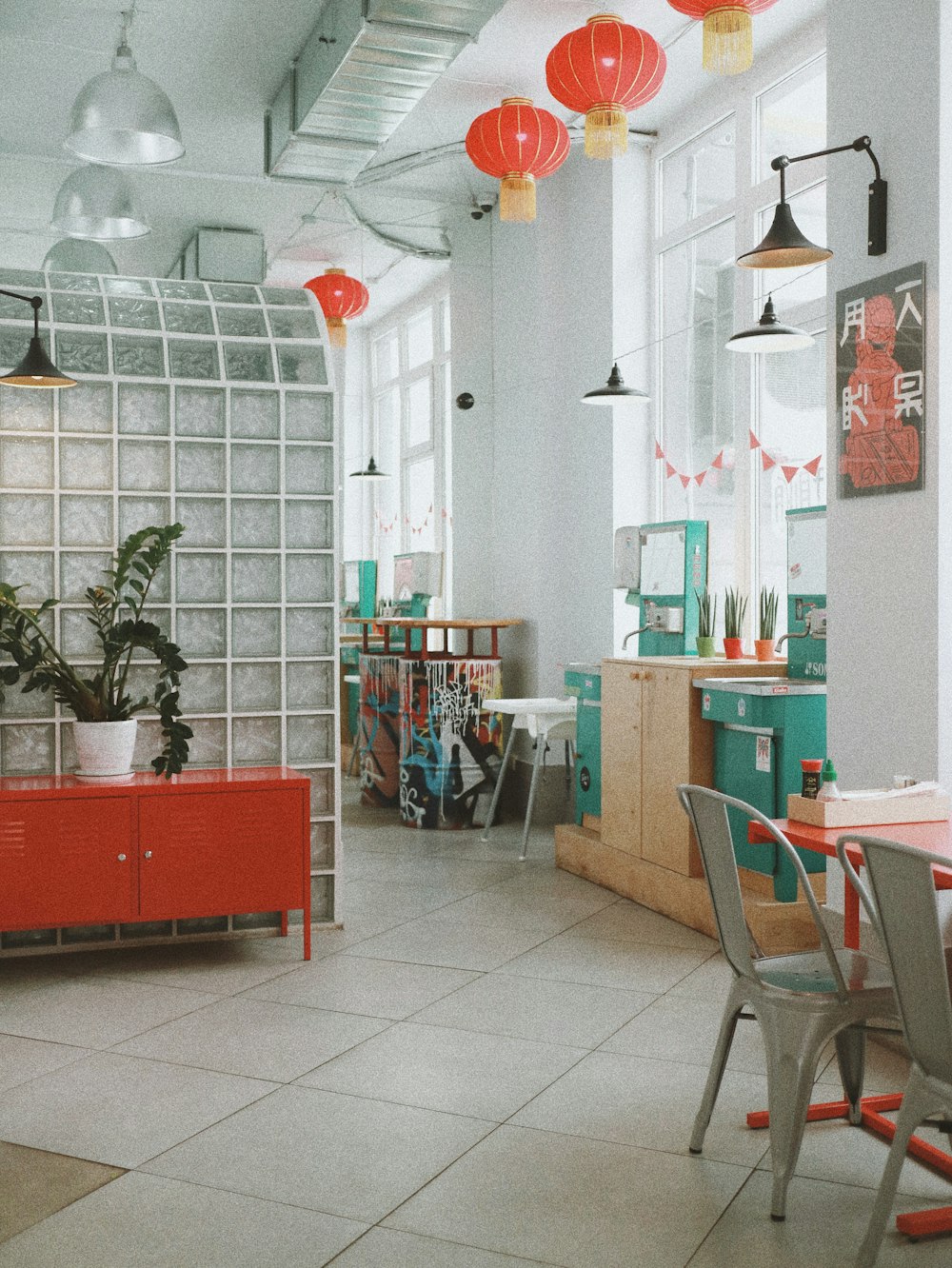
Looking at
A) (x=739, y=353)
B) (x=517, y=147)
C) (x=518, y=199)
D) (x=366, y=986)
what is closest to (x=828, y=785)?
(x=366, y=986)

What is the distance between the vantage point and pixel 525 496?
7695 millimetres

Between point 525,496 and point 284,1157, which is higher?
point 525,496

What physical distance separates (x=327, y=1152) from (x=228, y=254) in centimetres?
772

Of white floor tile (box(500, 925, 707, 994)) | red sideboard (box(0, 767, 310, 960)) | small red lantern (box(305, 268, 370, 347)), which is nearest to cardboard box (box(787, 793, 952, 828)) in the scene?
white floor tile (box(500, 925, 707, 994))

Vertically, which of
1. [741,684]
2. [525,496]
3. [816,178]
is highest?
[816,178]

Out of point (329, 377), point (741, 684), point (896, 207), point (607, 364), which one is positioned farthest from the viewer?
point (607, 364)

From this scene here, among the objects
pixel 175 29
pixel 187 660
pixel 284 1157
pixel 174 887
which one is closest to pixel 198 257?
pixel 175 29

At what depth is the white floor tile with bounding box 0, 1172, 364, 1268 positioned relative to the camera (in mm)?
2414

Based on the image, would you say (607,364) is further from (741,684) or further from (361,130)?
(741,684)

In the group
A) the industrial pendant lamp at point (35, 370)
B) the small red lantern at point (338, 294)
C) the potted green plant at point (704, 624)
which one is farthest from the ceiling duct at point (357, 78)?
the potted green plant at point (704, 624)

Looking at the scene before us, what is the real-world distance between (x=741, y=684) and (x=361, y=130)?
358 centimetres

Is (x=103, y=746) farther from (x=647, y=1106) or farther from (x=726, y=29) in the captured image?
(x=726, y=29)

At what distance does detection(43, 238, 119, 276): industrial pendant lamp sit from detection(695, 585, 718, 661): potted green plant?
4.78 m

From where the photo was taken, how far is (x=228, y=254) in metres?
9.26
